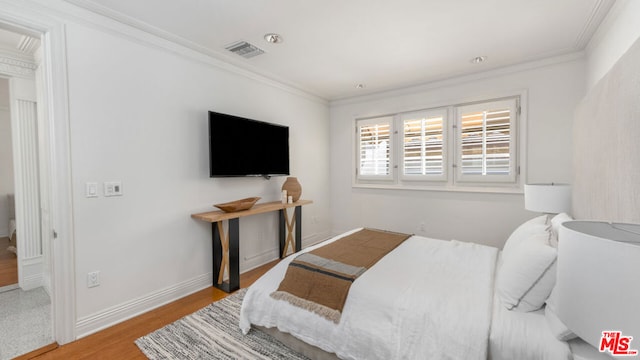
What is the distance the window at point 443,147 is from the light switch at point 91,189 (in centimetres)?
355

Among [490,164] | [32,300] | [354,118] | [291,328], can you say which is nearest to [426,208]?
[490,164]

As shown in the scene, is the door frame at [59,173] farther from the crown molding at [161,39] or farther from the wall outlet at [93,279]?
the crown molding at [161,39]

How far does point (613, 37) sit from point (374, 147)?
2810mm

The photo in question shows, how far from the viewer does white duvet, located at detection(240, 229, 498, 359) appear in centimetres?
133

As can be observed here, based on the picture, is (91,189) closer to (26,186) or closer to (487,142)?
(26,186)

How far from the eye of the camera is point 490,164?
3.44 meters

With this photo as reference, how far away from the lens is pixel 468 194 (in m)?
3.62

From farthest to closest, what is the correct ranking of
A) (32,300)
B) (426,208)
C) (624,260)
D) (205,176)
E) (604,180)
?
(426,208), (205,176), (32,300), (604,180), (624,260)

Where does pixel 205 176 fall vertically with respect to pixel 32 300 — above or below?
above

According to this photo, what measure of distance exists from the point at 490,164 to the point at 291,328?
3210 millimetres

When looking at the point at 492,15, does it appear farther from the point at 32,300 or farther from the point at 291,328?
the point at 32,300

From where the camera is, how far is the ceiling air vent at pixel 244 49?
269 cm

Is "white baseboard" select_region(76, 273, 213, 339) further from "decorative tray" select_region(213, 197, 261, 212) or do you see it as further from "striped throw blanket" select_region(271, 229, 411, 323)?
"striped throw blanket" select_region(271, 229, 411, 323)

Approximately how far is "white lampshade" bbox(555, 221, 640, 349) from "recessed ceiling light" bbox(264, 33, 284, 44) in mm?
2619
